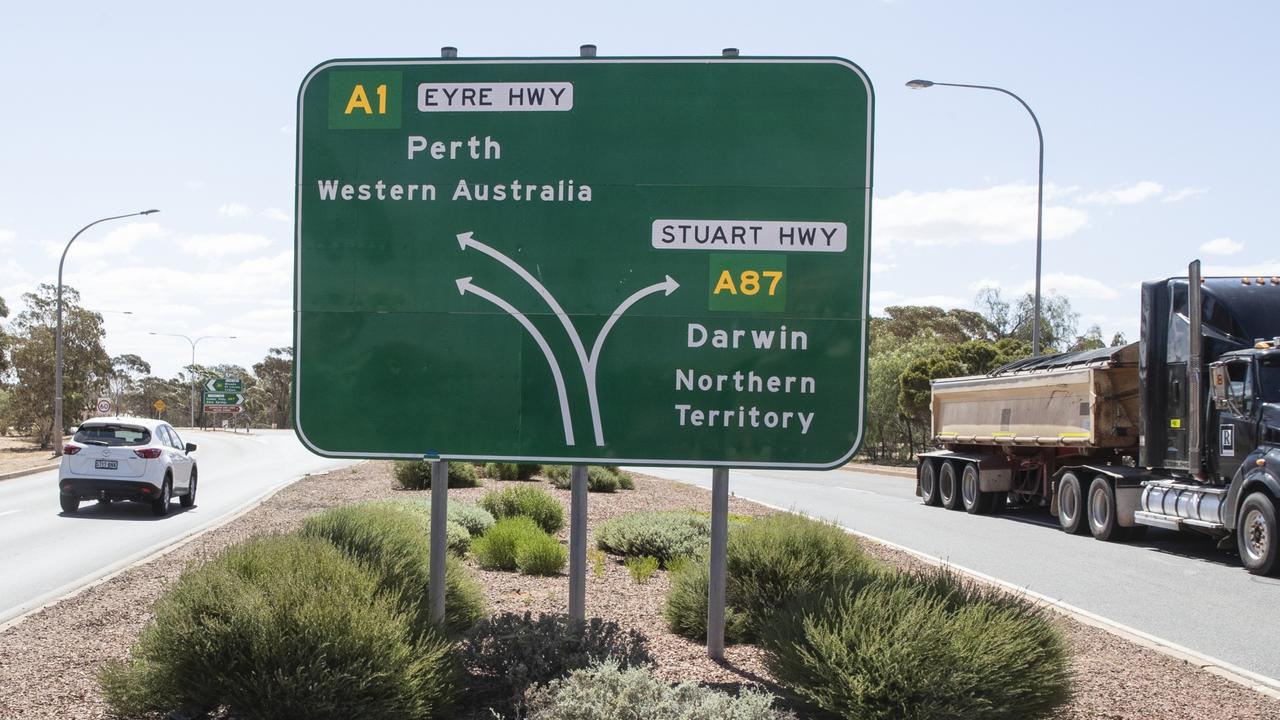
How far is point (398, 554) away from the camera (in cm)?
755

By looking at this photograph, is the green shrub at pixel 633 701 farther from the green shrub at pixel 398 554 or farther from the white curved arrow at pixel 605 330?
the white curved arrow at pixel 605 330

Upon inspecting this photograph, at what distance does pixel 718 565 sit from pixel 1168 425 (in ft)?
36.6

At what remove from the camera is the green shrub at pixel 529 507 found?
14.2 m

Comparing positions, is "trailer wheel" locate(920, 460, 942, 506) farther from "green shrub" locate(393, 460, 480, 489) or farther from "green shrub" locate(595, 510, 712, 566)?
"green shrub" locate(595, 510, 712, 566)

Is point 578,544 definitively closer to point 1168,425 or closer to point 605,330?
point 605,330

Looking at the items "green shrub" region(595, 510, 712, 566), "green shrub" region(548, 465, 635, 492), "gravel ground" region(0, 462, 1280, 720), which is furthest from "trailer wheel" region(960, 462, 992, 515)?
"green shrub" region(595, 510, 712, 566)

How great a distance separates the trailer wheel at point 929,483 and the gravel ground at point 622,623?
12069 millimetres

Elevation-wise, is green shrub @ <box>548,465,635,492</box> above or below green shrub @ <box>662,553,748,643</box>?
below

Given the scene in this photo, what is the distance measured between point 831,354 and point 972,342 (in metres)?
42.4

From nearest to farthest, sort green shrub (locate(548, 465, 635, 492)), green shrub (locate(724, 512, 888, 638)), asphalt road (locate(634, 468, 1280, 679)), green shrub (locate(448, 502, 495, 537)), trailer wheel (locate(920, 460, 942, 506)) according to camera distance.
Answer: green shrub (locate(724, 512, 888, 638)), asphalt road (locate(634, 468, 1280, 679)), green shrub (locate(448, 502, 495, 537)), green shrub (locate(548, 465, 635, 492)), trailer wheel (locate(920, 460, 942, 506))

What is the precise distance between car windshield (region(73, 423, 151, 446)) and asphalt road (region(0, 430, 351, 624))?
4.16 feet

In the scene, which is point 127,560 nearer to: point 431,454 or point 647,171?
point 431,454

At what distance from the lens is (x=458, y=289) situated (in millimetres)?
6258

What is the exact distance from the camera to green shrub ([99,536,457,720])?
15.4 ft
